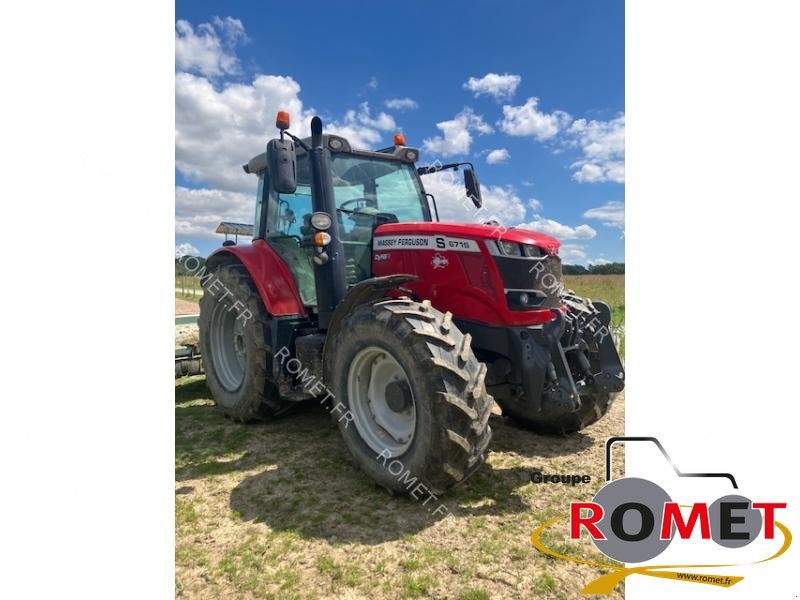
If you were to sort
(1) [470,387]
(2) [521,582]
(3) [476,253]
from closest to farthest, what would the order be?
(2) [521,582], (1) [470,387], (3) [476,253]

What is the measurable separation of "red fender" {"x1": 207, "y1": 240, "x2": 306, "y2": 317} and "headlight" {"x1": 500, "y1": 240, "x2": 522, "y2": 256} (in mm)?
1710

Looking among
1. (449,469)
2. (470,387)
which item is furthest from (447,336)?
(449,469)

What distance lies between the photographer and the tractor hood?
121 inches

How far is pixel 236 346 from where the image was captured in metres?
4.52

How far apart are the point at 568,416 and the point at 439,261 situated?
1.58 metres

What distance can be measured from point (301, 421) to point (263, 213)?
1.87 m

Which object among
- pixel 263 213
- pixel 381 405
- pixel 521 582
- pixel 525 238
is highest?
pixel 263 213

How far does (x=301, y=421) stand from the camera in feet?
13.8

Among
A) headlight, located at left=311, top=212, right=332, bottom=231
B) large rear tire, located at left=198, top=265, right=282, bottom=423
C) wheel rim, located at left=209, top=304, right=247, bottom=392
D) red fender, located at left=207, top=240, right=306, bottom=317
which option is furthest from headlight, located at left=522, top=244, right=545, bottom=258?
wheel rim, located at left=209, top=304, right=247, bottom=392

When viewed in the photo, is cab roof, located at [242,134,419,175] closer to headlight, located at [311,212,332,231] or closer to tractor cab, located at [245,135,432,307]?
tractor cab, located at [245,135,432,307]

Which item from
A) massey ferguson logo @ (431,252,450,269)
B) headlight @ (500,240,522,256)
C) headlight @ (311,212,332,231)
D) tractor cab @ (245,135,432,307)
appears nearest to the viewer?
headlight @ (500,240,522,256)
